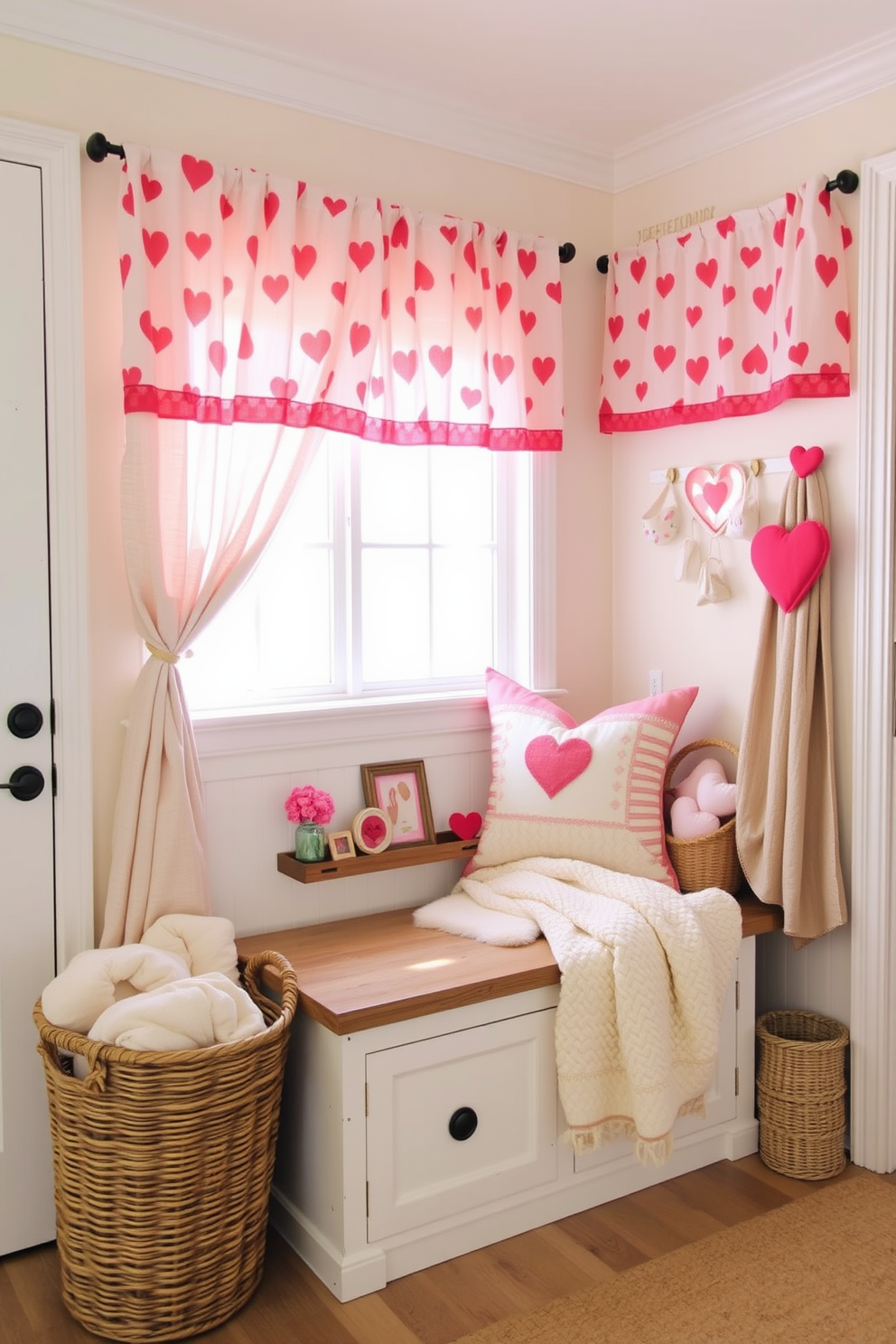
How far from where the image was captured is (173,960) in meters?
2.27

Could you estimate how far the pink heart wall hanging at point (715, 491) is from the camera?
9.60 ft

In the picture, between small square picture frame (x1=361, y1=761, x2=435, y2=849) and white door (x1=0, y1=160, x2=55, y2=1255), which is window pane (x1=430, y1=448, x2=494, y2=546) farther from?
white door (x1=0, y1=160, x2=55, y2=1255)

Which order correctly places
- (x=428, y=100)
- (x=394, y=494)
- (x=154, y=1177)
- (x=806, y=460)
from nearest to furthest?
1. (x=154, y=1177)
2. (x=806, y=460)
3. (x=428, y=100)
4. (x=394, y=494)

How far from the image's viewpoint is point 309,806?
8.75 feet

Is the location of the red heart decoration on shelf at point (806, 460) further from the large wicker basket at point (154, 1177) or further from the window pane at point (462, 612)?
the large wicker basket at point (154, 1177)

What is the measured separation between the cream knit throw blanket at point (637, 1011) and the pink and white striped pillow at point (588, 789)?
20cm

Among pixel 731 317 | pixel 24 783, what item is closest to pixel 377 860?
pixel 24 783

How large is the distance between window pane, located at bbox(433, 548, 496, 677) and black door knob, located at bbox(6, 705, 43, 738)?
1.09 m

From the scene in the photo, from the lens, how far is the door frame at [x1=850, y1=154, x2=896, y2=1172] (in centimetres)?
258

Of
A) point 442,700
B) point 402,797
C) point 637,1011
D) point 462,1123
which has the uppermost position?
point 442,700

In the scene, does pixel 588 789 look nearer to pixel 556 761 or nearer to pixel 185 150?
pixel 556 761

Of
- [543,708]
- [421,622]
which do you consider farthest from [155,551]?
[543,708]

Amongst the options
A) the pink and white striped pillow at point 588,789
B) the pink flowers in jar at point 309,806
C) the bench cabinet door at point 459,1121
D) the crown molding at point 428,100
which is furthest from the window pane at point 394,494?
the bench cabinet door at point 459,1121

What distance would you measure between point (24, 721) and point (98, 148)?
1177 millimetres
